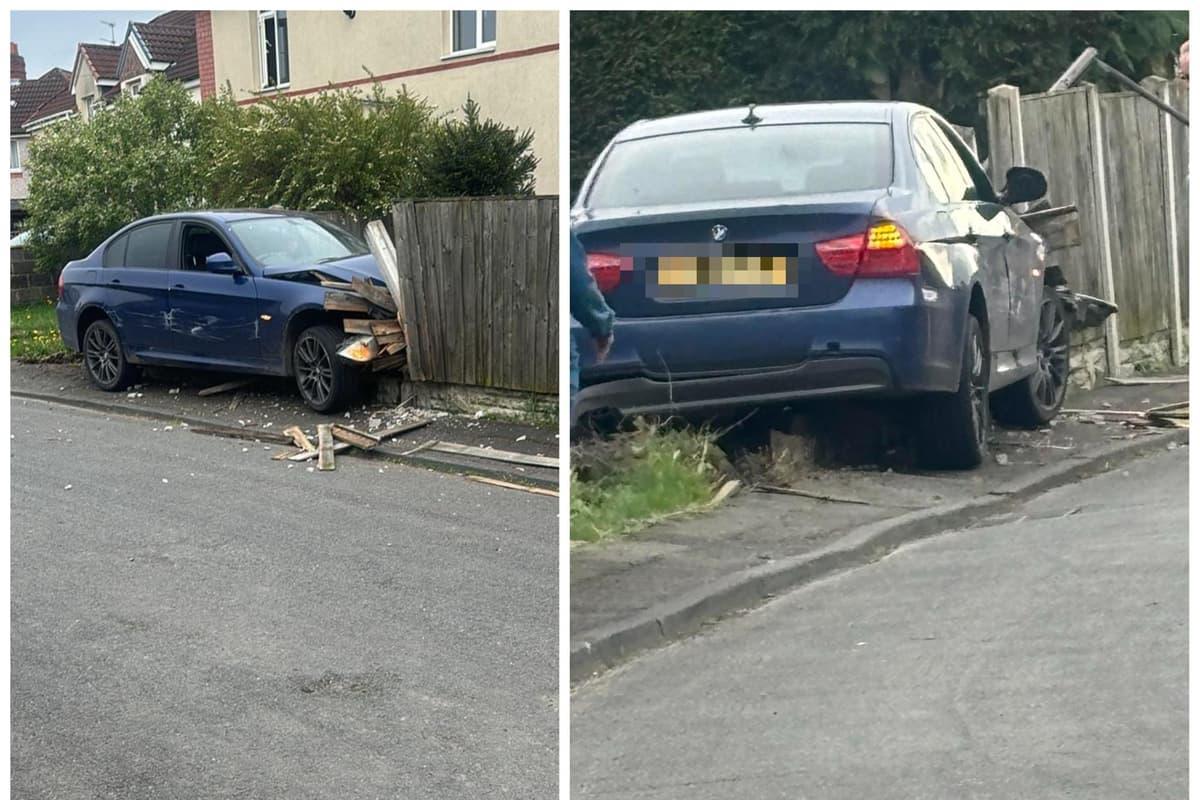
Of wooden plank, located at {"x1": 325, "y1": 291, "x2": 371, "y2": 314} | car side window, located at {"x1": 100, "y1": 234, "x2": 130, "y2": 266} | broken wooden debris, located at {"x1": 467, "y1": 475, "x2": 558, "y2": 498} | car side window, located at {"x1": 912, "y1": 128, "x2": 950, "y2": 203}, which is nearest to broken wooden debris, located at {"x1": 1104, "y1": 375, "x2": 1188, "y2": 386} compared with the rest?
car side window, located at {"x1": 912, "y1": 128, "x2": 950, "y2": 203}

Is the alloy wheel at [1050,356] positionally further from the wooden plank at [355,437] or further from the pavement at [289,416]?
the wooden plank at [355,437]

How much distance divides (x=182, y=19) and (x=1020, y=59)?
158 cm

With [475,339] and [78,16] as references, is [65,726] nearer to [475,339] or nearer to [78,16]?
[78,16]

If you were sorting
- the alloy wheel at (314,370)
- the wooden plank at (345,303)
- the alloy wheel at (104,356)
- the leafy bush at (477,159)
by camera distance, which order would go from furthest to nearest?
the wooden plank at (345,303) → the alloy wheel at (314,370) → the alloy wheel at (104,356) → the leafy bush at (477,159)

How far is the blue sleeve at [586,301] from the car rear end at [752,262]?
0.02 m

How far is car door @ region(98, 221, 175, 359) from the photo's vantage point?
3.12 meters

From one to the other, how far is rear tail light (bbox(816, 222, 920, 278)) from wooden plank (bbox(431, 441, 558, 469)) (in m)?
Answer: 1.65

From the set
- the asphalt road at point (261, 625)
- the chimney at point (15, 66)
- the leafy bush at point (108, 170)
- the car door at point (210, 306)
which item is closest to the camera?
the chimney at point (15, 66)

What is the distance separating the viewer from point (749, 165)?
205 centimetres

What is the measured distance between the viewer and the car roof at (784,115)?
6.78ft

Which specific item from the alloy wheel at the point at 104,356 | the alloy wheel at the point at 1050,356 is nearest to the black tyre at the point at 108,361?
the alloy wheel at the point at 104,356

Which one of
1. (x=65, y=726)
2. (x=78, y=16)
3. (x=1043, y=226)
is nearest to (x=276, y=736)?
(x=65, y=726)

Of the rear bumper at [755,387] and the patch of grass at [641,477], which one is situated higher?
the rear bumper at [755,387]

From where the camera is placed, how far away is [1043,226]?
2.21 meters
